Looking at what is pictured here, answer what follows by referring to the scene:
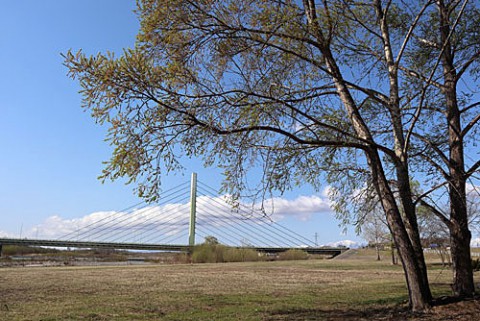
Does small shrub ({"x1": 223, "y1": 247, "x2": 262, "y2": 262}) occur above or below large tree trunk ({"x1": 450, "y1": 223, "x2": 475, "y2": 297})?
above

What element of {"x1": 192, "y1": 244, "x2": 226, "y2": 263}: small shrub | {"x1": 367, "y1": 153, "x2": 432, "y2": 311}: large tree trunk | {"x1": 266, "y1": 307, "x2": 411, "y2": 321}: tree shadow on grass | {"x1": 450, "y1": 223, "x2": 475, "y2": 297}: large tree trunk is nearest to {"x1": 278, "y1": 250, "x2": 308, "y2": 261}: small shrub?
{"x1": 192, "y1": 244, "x2": 226, "y2": 263}: small shrub

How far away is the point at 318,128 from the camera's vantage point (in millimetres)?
8125

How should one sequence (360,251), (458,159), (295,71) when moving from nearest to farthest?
(295,71), (458,159), (360,251)

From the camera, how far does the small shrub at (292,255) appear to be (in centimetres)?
5781

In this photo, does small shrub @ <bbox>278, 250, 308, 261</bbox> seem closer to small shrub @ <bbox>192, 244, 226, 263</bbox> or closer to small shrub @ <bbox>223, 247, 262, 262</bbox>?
small shrub @ <bbox>223, 247, 262, 262</bbox>

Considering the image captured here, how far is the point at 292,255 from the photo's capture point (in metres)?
58.4

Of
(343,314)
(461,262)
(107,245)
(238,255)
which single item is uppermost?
(107,245)

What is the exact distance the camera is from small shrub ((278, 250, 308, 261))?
5781cm

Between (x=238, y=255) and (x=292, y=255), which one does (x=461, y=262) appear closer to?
(x=238, y=255)

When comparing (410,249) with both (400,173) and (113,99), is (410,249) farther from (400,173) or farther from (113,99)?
(113,99)

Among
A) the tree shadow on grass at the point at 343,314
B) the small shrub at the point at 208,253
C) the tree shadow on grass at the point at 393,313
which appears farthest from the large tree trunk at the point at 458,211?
the small shrub at the point at 208,253

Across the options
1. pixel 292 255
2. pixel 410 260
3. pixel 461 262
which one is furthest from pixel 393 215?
pixel 292 255

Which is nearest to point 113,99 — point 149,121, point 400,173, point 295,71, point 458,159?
point 149,121

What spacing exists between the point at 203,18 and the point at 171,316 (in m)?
5.48
